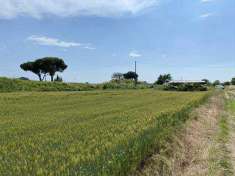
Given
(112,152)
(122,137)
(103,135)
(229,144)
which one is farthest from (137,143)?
(229,144)

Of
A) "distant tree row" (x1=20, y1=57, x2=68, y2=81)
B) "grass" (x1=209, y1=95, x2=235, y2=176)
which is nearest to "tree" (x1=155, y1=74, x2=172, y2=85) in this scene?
"distant tree row" (x1=20, y1=57, x2=68, y2=81)

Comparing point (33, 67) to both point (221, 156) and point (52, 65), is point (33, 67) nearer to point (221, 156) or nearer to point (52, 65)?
point (52, 65)

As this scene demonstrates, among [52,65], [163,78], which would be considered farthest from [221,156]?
[163,78]

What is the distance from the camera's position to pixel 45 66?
93.2m

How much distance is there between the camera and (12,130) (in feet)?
37.1

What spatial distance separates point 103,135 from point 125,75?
134 m

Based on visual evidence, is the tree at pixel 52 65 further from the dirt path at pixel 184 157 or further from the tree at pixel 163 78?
the dirt path at pixel 184 157

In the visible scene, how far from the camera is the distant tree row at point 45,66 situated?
93.0 meters

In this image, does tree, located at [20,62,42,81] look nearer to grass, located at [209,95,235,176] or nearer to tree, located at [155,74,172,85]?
tree, located at [155,74,172,85]

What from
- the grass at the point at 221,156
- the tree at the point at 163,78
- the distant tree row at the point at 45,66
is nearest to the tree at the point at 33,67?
the distant tree row at the point at 45,66

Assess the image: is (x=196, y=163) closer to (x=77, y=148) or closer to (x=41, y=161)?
(x=77, y=148)

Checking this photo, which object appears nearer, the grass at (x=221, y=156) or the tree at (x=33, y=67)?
the grass at (x=221, y=156)

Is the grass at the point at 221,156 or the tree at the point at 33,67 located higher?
the tree at the point at 33,67

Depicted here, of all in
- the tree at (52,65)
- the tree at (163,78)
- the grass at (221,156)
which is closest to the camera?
the grass at (221,156)
